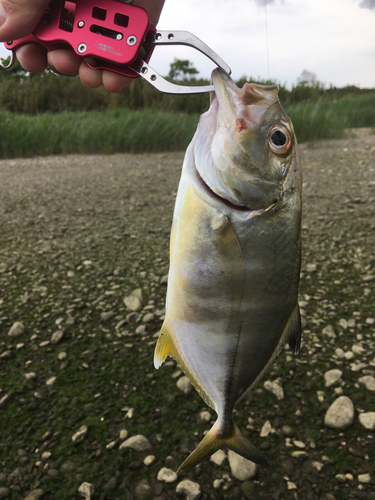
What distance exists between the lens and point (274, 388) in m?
2.29

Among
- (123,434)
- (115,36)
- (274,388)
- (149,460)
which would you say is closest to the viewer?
(115,36)

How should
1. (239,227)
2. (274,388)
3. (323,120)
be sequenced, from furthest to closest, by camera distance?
(323,120) < (274,388) < (239,227)

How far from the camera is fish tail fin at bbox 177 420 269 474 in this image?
99 centimetres

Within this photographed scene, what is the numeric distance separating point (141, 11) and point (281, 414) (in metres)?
1.80

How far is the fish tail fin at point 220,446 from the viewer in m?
0.99

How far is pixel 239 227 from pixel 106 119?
8041 mm

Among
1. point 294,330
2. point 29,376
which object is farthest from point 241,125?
point 29,376

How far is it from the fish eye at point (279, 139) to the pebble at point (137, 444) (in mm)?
1531

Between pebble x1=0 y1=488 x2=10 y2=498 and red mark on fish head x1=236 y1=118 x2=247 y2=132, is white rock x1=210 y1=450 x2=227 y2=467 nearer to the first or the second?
pebble x1=0 y1=488 x2=10 y2=498

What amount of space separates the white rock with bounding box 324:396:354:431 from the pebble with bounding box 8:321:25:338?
178 cm

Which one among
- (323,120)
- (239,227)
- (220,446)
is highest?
(239,227)

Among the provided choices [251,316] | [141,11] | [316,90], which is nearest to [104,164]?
[141,11]

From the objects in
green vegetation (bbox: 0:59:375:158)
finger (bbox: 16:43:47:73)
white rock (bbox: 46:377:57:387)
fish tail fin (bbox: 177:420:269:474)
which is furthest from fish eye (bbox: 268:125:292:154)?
green vegetation (bbox: 0:59:375:158)

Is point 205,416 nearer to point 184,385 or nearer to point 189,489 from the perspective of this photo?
point 184,385
